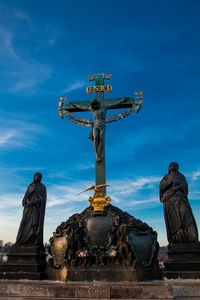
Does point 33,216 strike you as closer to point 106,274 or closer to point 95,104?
point 106,274

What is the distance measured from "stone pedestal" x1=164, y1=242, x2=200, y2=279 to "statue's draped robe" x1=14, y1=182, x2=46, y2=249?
440 centimetres

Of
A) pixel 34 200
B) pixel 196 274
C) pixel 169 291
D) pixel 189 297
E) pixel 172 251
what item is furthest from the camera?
pixel 34 200

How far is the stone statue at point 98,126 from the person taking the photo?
10.8 meters

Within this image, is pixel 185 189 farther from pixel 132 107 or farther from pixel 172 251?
pixel 132 107

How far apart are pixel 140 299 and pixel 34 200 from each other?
17.3ft

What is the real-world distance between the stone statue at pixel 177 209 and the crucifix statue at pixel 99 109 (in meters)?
2.59

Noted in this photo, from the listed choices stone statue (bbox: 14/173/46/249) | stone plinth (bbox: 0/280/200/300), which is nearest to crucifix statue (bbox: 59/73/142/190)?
stone statue (bbox: 14/173/46/249)

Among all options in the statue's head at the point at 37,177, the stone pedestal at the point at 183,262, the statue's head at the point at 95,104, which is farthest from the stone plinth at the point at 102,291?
the statue's head at the point at 95,104

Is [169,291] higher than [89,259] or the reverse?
the reverse

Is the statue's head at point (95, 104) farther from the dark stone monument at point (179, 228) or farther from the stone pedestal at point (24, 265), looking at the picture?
the stone pedestal at point (24, 265)

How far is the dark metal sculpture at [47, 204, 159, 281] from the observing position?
6.92 m

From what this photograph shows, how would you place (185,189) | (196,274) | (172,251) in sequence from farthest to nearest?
(185,189) < (172,251) < (196,274)

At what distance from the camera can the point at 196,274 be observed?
289 inches

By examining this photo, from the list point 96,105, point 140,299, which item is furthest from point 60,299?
point 96,105
